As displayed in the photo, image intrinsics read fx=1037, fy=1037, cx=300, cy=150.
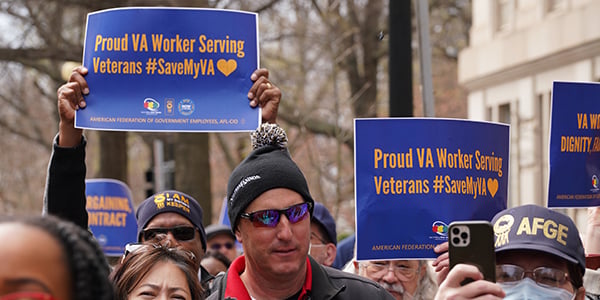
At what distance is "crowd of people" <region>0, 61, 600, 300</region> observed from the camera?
1.95m

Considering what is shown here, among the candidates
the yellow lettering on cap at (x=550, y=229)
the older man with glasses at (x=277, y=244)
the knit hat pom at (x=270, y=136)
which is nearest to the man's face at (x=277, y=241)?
the older man with glasses at (x=277, y=244)

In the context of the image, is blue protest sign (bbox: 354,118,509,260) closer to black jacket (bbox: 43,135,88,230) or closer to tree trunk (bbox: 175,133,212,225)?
black jacket (bbox: 43,135,88,230)

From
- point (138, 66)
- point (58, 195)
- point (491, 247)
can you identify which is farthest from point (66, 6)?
point (491, 247)

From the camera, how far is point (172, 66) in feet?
18.0

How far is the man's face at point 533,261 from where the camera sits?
338 cm

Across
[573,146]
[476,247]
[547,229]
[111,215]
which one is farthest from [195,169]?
[476,247]

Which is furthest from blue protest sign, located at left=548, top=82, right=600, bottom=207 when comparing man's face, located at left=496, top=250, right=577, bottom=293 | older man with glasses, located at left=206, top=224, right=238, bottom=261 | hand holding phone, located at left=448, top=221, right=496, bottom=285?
older man with glasses, located at left=206, top=224, right=238, bottom=261

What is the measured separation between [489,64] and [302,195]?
15.7 metres

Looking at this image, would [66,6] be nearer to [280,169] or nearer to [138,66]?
[138,66]

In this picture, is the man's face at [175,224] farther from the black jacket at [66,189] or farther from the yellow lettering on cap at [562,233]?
the yellow lettering on cap at [562,233]

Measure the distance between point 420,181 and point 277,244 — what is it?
1.39 metres

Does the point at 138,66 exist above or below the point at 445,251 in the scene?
above

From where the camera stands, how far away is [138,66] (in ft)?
17.9

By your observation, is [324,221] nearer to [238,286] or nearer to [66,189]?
[66,189]
